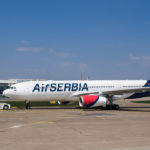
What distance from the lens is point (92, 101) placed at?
30.9m

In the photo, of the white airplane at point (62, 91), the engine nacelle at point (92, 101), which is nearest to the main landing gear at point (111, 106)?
the white airplane at point (62, 91)

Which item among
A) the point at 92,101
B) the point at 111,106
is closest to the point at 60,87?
the point at 92,101

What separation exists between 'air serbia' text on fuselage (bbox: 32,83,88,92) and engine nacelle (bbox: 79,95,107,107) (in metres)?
2.81

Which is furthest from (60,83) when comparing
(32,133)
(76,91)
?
(32,133)

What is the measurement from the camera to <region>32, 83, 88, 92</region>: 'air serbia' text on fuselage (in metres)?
33.2

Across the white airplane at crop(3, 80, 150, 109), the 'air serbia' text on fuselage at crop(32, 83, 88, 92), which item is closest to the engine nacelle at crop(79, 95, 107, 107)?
the white airplane at crop(3, 80, 150, 109)

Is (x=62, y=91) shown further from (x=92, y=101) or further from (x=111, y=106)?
(x=111, y=106)

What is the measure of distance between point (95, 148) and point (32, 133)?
4.96 m

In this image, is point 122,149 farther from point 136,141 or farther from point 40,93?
point 40,93

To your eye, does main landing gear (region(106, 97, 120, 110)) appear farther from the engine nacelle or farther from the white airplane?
the engine nacelle

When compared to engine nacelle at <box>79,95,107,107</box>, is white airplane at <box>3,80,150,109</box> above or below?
above

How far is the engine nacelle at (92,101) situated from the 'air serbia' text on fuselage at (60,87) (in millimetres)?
2812

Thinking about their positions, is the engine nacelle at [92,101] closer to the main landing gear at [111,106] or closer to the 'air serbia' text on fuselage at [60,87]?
the main landing gear at [111,106]

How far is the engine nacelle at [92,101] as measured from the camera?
30750 mm
